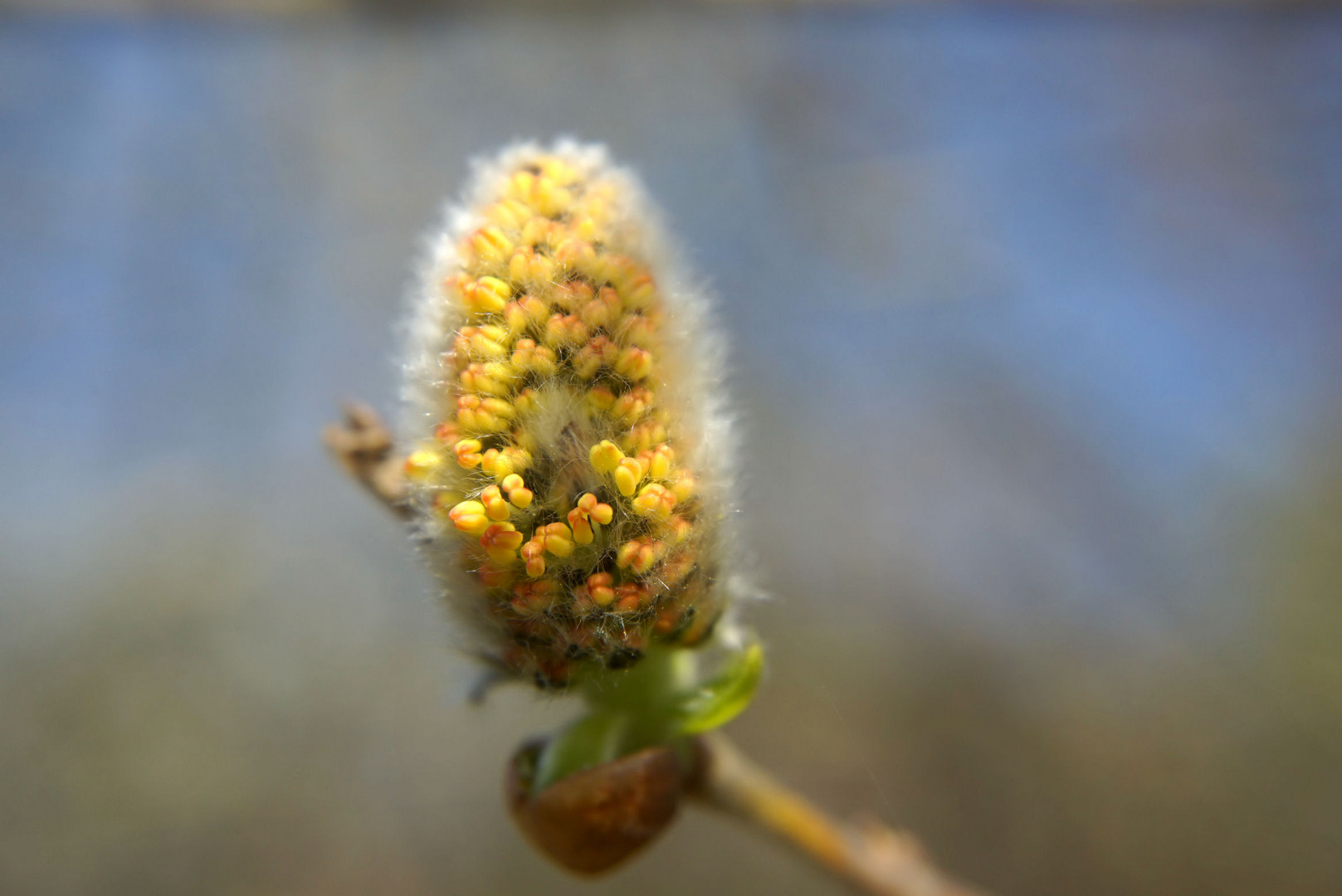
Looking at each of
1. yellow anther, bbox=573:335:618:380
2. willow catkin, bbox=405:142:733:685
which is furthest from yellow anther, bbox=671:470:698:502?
yellow anther, bbox=573:335:618:380

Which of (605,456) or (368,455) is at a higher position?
(605,456)

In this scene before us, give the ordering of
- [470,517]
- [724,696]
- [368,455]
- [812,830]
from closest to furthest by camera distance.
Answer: [470,517] → [724,696] → [368,455] → [812,830]

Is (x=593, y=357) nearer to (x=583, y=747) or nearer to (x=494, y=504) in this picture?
(x=494, y=504)

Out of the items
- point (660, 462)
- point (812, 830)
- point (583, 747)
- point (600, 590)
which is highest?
point (660, 462)

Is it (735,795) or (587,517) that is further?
(735,795)

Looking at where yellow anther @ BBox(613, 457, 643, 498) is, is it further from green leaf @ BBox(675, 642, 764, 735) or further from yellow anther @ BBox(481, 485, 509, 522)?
green leaf @ BBox(675, 642, 764, 735)

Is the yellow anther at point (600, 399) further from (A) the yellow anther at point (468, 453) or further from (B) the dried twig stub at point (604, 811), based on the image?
(B) the dried twig stub at point (604, 811)

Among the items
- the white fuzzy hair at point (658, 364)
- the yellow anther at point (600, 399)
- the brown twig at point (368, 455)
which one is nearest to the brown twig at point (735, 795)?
the brown twig at point (368, 455)

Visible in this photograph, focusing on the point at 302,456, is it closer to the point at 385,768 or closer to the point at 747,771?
the point at 385,768

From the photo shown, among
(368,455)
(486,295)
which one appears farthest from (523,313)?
(368,455)
